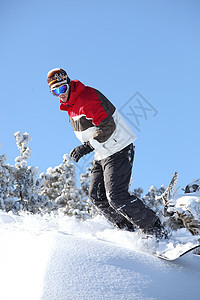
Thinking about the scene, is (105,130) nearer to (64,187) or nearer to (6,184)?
(6,184)

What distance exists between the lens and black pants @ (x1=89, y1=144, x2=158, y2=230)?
3439 millimetres

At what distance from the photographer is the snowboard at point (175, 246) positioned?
286cm

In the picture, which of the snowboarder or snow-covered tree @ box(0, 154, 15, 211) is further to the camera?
snow-covered tree @ box(0, 154, 15, 211)

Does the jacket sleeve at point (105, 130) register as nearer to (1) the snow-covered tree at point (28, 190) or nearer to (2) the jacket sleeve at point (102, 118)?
(2) the jacket sleeve at point (102, 118)

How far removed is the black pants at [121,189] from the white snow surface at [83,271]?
426 millimetres

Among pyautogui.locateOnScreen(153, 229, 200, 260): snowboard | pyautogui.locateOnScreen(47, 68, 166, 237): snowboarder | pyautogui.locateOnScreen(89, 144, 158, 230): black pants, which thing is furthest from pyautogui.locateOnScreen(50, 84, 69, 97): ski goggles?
pyautogui.locateOnScreen(153, 229, 200, 260): snowboard

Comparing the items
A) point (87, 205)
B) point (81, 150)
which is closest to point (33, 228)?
point (81, 150)

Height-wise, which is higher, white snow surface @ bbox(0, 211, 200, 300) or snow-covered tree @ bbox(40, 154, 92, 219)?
white snow surface @ bbox(0, 211, 200, 300)

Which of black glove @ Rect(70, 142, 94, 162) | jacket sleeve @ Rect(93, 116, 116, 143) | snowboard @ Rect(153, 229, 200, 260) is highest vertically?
jacket sleeve @ Rect(93, 116, 116, 143)

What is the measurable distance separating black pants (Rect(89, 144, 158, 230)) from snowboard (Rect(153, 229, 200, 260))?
11.6 inches

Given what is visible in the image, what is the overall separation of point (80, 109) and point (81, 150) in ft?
1.69

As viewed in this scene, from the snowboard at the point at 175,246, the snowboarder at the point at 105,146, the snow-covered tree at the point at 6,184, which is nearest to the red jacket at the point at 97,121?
the snowboarder at the point at 105,146

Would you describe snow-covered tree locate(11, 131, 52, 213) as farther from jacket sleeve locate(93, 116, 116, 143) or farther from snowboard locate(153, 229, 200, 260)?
snowboard locate(153, 229, 200, 260)

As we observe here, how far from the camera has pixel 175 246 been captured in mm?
3105
